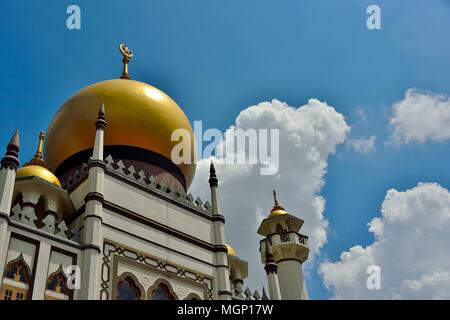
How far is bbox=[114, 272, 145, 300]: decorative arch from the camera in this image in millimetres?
11655

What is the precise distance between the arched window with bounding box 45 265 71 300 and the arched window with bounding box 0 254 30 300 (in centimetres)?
49

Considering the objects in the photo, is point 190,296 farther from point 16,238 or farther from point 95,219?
point 16,238

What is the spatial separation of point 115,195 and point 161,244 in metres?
1.83

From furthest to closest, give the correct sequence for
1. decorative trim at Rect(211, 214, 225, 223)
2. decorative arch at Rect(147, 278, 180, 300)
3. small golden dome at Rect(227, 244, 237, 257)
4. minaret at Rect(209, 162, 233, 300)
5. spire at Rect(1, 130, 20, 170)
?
small golden dome at Rect(227, 244, 237, 257) → decorative trim at Rect(211, 214, 225, 223) → minaret at Rect(209, 162, 233, 300) → decorative arch at Rect(147, 278, 180, 300) → spire at Rect(1, 130, 20, 170)

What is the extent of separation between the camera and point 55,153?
1602cm

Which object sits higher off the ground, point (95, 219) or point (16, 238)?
point (95, 219)

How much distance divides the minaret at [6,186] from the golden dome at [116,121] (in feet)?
14.5

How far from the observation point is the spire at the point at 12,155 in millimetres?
10492

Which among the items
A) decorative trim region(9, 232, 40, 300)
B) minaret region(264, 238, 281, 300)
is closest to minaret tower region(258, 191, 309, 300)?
minaret region(264, 238, 281, 300)

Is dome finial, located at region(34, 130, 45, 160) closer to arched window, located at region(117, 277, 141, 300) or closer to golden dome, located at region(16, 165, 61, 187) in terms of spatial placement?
golden dome, located at region(16, 165, 61, 187)

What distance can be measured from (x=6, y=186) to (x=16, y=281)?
199cm
